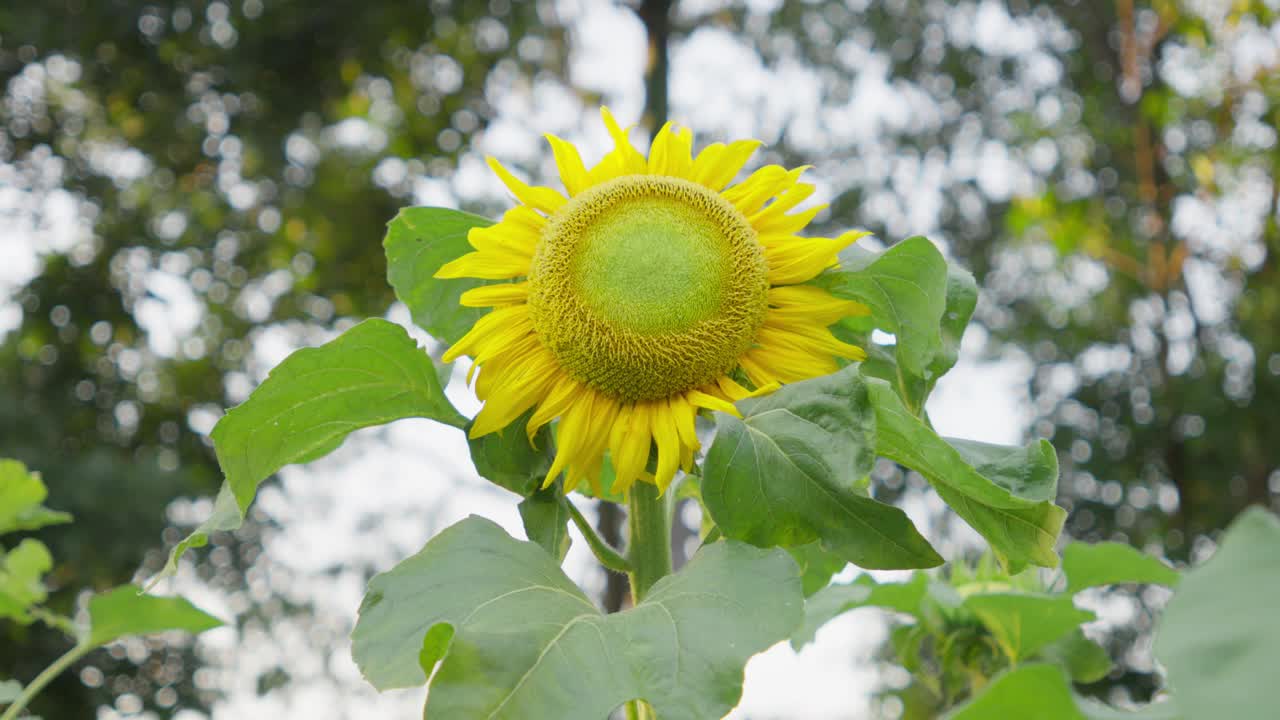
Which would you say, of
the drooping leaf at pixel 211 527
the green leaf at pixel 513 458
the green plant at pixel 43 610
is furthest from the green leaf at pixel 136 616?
the green leaf at pixel 513 458

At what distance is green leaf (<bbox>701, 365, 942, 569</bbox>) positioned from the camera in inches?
16.1

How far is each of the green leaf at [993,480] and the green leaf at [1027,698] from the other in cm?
21

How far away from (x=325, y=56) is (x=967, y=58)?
3.40 m

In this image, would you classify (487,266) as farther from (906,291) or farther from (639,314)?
(906,291)

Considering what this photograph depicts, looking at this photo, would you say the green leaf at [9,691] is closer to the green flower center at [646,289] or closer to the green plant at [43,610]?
the green plant at [43,610]

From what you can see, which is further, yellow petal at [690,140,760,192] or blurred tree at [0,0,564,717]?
blurred tree at [0,0,564,717]

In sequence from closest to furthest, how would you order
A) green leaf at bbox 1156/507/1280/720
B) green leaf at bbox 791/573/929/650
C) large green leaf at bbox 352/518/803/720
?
1. green leaf at bbox 1156/507/1280/720
2. large green leaf at bbox 352/518/803/720
3. green leaf at bbox 791/573/929/650

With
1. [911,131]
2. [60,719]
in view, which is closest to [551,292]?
[60,719]

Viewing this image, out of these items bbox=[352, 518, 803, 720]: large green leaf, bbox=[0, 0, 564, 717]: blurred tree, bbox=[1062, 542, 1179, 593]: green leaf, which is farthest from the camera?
bbox=[0, 0, 564, 717]: blurred tree

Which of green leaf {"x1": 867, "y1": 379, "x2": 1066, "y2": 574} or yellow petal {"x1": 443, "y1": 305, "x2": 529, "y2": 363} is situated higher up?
yellow petal {"x1": 443, "y1": 305, "x2": 529, "y2": 363}

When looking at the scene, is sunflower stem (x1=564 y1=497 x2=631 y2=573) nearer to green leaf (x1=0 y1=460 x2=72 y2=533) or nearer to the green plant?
the green plant

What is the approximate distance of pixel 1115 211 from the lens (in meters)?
6.16

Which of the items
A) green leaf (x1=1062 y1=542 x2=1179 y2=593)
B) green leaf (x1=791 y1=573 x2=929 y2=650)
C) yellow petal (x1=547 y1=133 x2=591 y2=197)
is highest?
yellow petal (x1=547 y1=133 x2=591 y2=197)

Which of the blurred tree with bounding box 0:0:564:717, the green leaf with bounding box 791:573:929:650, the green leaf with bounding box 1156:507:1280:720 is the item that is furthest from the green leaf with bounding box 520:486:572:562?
the blurred tree with bounding box 0:0:564:717
